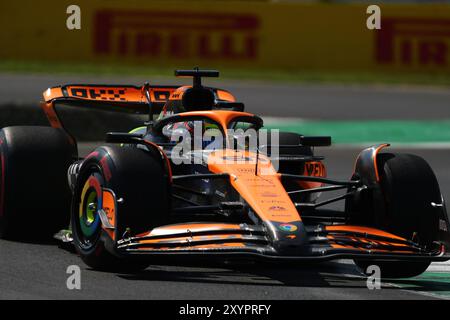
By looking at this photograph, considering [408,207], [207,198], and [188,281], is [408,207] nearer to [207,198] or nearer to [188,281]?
[207,198]

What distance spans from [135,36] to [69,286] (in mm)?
21941

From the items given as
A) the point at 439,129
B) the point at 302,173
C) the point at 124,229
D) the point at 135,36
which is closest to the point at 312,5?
the point at 135,36

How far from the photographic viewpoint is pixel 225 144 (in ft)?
29.2

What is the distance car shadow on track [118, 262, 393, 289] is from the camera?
781 centimetres

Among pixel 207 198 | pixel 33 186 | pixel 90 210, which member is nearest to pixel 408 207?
pixel 207 198

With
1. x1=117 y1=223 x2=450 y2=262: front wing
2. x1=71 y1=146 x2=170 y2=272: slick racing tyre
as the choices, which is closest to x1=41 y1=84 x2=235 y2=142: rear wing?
x1=71 y1=146 x2=170 y2=272: slick racing tyre

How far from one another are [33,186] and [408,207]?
294 centimetres

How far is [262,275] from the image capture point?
8148 mm

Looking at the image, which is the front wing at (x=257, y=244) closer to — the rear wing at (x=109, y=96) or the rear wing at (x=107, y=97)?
the rear wing at (x=107, y=97)

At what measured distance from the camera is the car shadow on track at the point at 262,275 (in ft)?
25.6

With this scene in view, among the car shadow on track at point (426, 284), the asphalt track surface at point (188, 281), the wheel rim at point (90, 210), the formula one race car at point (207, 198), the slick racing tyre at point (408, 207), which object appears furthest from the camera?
the slick racing tyre at point (408, 207)

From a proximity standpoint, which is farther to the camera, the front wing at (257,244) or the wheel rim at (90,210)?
the wheel rim at (90,210)

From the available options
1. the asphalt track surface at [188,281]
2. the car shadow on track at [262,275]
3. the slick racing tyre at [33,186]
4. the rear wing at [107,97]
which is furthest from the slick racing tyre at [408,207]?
the slick racing tyre at [33,186]
